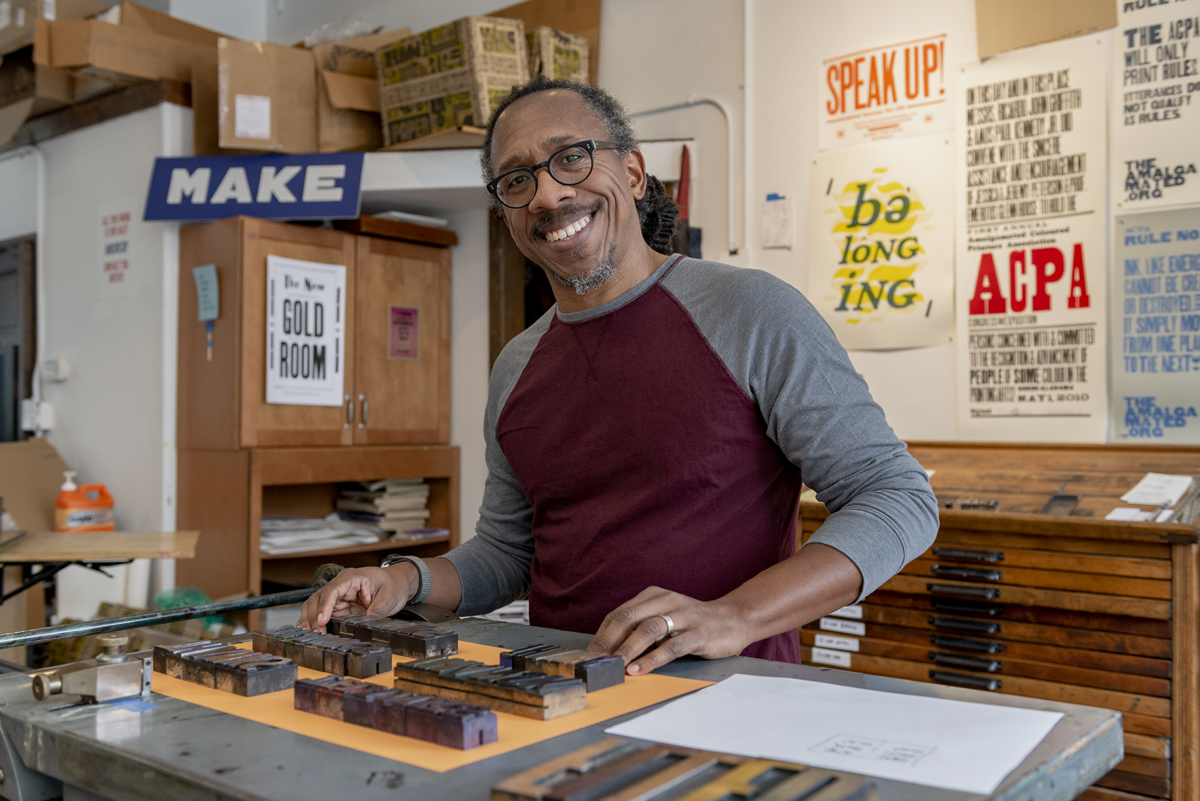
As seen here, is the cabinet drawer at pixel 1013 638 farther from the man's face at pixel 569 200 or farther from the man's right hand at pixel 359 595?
the man's right hand at pixel 359 595

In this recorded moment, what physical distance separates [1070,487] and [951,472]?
0.33 metres

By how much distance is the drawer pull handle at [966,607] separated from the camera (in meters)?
2.25

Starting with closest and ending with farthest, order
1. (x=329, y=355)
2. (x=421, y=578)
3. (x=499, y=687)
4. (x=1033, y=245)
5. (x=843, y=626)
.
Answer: (x=499, y=687) → (x=421, y=578) → (x=843, y=626) → (x=1033, y=245) → (x=329, y=355)

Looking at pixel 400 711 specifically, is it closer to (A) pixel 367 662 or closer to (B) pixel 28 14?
(A) pixel 367 662

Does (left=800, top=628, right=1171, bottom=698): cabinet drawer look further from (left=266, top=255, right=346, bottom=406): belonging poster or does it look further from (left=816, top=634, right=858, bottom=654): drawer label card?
(left=266, top=255, right=346, bottom=406): belonging poster

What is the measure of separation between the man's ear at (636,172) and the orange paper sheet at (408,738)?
94 centimetres

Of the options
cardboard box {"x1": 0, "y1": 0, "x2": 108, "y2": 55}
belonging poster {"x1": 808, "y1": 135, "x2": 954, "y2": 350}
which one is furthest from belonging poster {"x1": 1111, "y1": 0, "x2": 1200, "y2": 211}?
cardboard box {"x1": 0, "y1": 0, "x2": 108, "y2": 55}

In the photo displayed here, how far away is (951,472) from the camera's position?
2.64 meters

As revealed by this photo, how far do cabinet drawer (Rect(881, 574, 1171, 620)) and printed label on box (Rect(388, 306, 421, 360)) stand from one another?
2394 mm

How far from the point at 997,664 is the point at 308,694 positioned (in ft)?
6.19

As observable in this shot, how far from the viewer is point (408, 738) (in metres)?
0.74

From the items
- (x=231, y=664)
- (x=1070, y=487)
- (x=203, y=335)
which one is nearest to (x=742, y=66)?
(x=1070, y=487)

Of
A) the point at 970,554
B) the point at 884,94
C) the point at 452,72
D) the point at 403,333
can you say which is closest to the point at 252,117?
the point at 452,72

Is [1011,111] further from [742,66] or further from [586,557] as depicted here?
[586,557]
